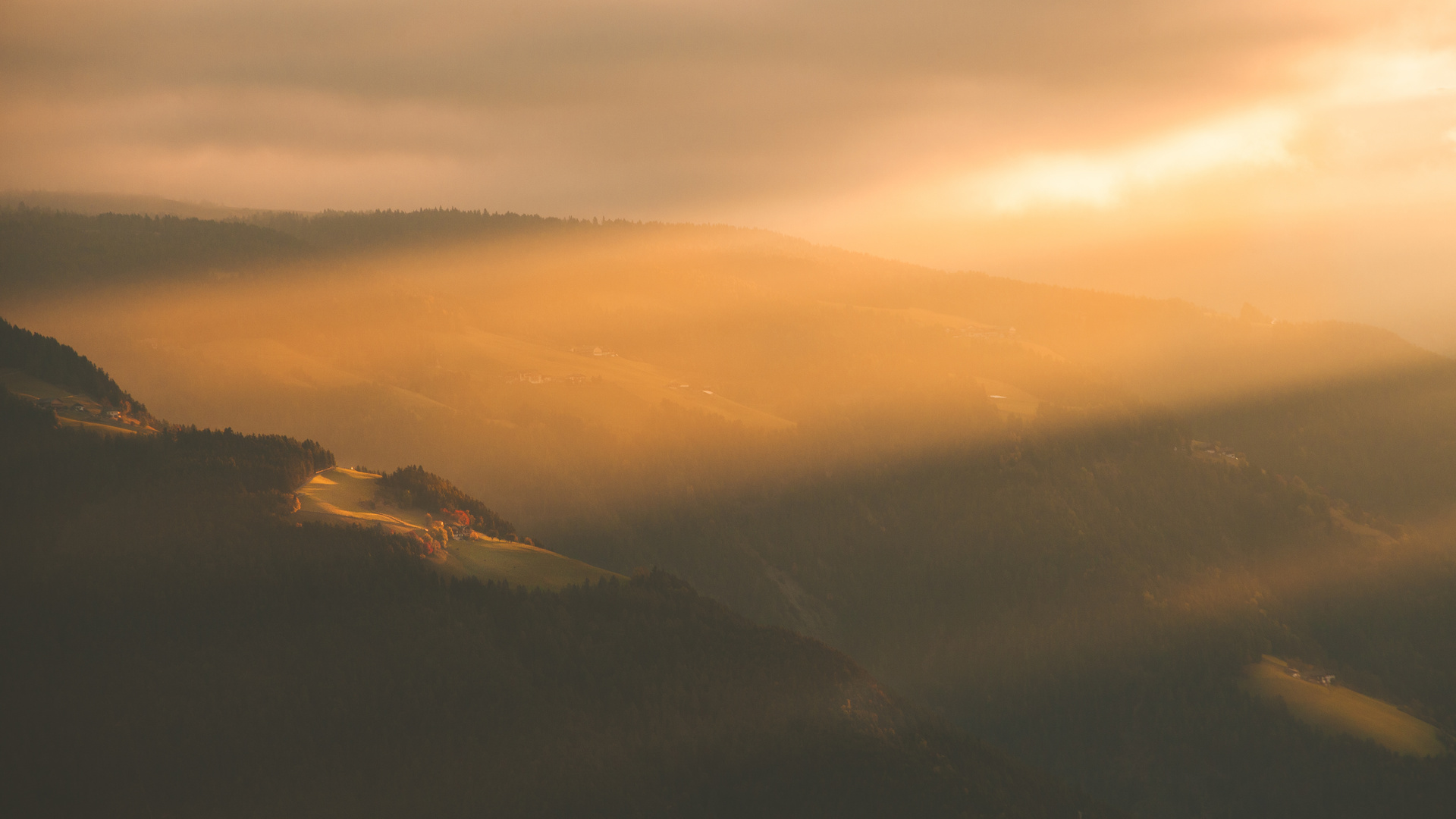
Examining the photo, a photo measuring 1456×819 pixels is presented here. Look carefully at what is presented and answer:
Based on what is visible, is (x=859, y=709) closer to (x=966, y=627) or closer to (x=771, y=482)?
(x=966, y=627)

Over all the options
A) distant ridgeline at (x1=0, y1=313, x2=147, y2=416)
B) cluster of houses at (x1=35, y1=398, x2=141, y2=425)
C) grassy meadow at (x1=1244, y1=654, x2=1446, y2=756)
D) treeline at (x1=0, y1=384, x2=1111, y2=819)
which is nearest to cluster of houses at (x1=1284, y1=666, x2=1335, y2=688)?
grassy meadow at (x1=1244, y1=654, x2=1446, y2=756)

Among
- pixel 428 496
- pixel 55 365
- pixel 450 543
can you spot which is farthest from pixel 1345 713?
pixel 55 365

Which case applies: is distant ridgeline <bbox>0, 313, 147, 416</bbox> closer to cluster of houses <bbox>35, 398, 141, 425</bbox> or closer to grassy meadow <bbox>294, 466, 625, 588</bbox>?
cluster of houses <bbox>35, 398, 141, 425</bbox>

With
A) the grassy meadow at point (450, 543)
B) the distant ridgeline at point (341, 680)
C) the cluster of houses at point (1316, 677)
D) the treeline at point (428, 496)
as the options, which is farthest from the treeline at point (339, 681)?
the cluster of houses at point (1316, 677)

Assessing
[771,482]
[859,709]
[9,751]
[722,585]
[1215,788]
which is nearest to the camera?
[9,751]

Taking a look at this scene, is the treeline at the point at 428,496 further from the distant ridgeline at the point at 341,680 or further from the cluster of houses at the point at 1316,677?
the cluster of houses at the point at 1316,677

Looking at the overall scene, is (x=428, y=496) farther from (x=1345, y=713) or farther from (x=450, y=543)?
(x=1345, y=713)

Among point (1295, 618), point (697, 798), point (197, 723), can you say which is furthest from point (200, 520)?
point (1295, 618)
